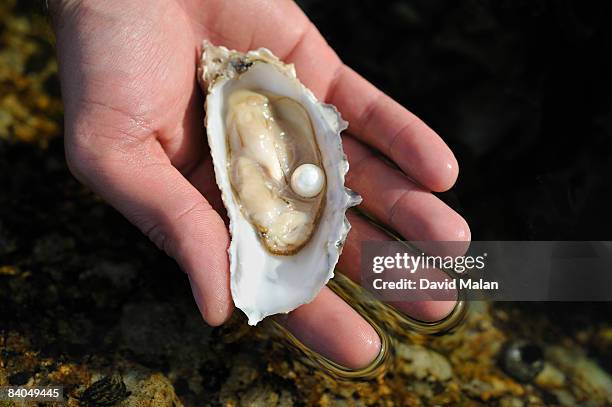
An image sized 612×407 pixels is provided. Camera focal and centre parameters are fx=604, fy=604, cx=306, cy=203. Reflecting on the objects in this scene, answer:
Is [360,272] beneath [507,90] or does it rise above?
beneath

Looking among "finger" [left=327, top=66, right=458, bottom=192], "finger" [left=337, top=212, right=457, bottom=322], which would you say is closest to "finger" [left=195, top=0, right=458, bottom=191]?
"finger" [left=327, top=66, right=458, bottom=192]

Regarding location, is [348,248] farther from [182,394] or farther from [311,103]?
[182,394]

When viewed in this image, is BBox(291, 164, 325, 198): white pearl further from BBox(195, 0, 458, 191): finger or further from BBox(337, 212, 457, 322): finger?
BBox(195, 0, 458, 191): finger

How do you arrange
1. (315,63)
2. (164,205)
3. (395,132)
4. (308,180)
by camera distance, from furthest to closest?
(315,63), (395,132), (308,180), (164,205)

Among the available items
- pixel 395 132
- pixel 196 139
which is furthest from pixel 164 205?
pixel 395 132

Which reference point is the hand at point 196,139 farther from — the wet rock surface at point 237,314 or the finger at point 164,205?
the wet rock surface at point 237,314

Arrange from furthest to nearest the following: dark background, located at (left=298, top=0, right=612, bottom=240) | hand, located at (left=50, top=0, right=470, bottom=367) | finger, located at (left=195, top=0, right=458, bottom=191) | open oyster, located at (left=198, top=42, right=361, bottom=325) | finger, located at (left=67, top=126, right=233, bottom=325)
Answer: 1. dark background, located at (left=298, top=0, right=612, bottom=240)
2. finger, located at (left=195, top=0, right=458, bottom=191)
3. open oyster, located at (left=198, top=42, right=361, bottom=325)
4. hand, located at (left=50, top=0, right=470, bottom=367)
5. finger, located at (left=67, top=126, right=233, bottom=325)

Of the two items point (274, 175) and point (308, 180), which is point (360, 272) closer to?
point (308, 180)
